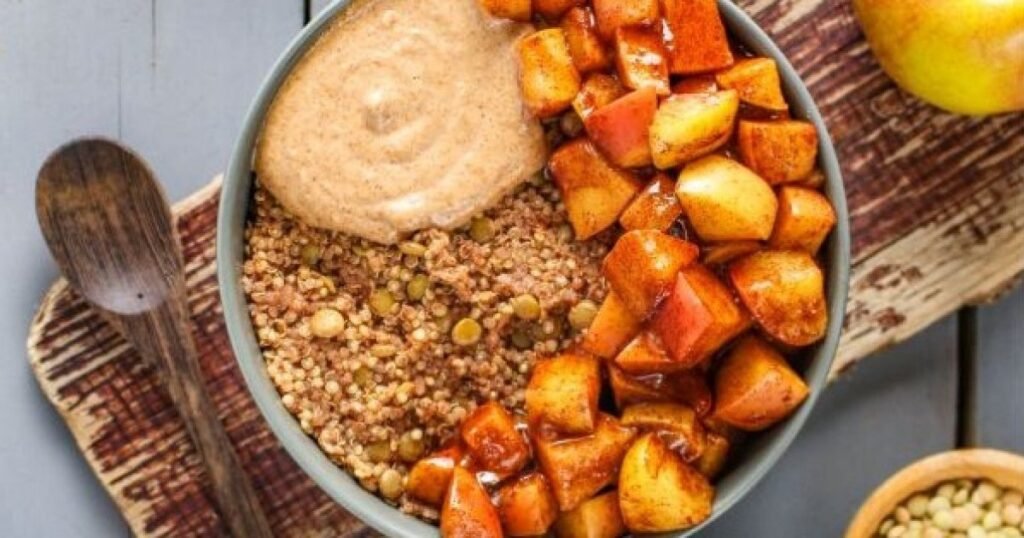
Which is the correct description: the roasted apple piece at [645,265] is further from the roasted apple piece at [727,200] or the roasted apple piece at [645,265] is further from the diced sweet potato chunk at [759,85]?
the diced sweet potato chunk at [759,85]

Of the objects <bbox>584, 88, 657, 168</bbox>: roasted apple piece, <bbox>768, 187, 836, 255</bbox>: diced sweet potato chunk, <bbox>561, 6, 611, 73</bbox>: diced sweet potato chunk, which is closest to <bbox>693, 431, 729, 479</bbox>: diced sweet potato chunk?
<bbox>768, 187, 836, 255</bbox>: diced sweet potato chunk

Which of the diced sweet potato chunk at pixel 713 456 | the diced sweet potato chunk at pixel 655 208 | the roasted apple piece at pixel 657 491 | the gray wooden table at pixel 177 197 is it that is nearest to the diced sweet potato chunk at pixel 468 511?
the roasted apple piece at pixel 657 491

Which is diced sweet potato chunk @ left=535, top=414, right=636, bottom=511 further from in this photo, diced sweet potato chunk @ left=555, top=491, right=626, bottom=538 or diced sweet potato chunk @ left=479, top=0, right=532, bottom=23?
diced sweet potato chunk @ left=479, top=0, right=532, bottom=23

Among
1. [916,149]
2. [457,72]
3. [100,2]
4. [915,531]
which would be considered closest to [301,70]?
[457,72]

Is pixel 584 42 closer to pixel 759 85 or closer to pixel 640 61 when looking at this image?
pixel 640 61

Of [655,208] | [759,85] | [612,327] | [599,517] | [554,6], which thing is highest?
[554,6]

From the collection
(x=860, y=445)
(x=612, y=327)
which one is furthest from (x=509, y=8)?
(x=860, y=445)
